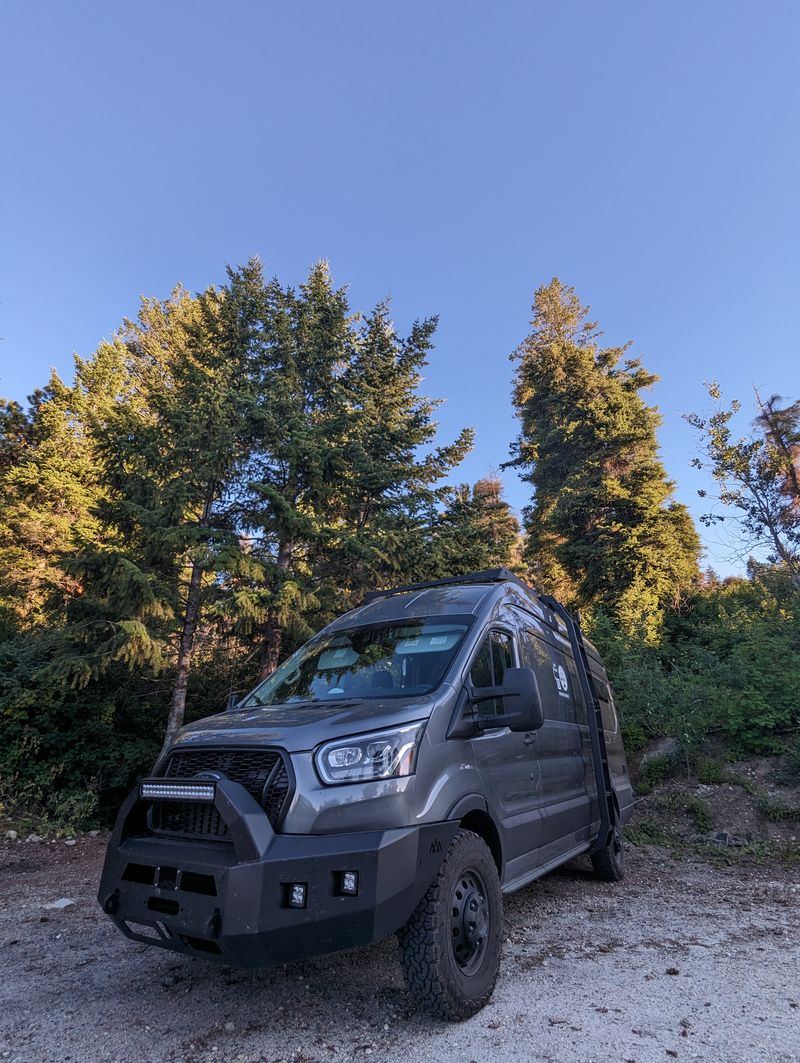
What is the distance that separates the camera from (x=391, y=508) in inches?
474

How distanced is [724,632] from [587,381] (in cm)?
1275

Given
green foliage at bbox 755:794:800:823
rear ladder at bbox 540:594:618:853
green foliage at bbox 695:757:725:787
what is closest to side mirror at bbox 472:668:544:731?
rear ladder at bbox 540:594:618:853

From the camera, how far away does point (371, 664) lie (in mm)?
3811

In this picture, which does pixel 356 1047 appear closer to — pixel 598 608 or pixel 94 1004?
pixel 94 1004

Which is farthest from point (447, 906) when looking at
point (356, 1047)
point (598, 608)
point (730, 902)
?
point (598, 608)

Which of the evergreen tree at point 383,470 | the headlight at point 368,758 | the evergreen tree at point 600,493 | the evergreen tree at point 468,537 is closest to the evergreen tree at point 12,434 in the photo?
the evergreen tree at point 383,470

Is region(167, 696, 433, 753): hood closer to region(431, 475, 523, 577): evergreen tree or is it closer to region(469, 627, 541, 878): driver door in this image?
region(469, 627, 541, 878): driver door

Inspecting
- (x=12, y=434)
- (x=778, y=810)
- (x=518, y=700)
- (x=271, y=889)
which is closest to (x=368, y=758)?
(x=271, y=889)

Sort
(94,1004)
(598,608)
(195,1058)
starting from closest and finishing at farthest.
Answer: (195,1058)
(94,1004)
(598,608)

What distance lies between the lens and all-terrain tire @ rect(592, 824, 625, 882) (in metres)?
5.68

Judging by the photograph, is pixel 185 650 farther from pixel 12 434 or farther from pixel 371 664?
pixel 12 434

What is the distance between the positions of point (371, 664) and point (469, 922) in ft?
5.06

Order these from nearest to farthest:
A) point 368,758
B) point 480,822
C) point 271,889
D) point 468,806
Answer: point 271,889 < point 368,758 < point 468,806 < point 480,822

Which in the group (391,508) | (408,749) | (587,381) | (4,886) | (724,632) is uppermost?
(587,381)
